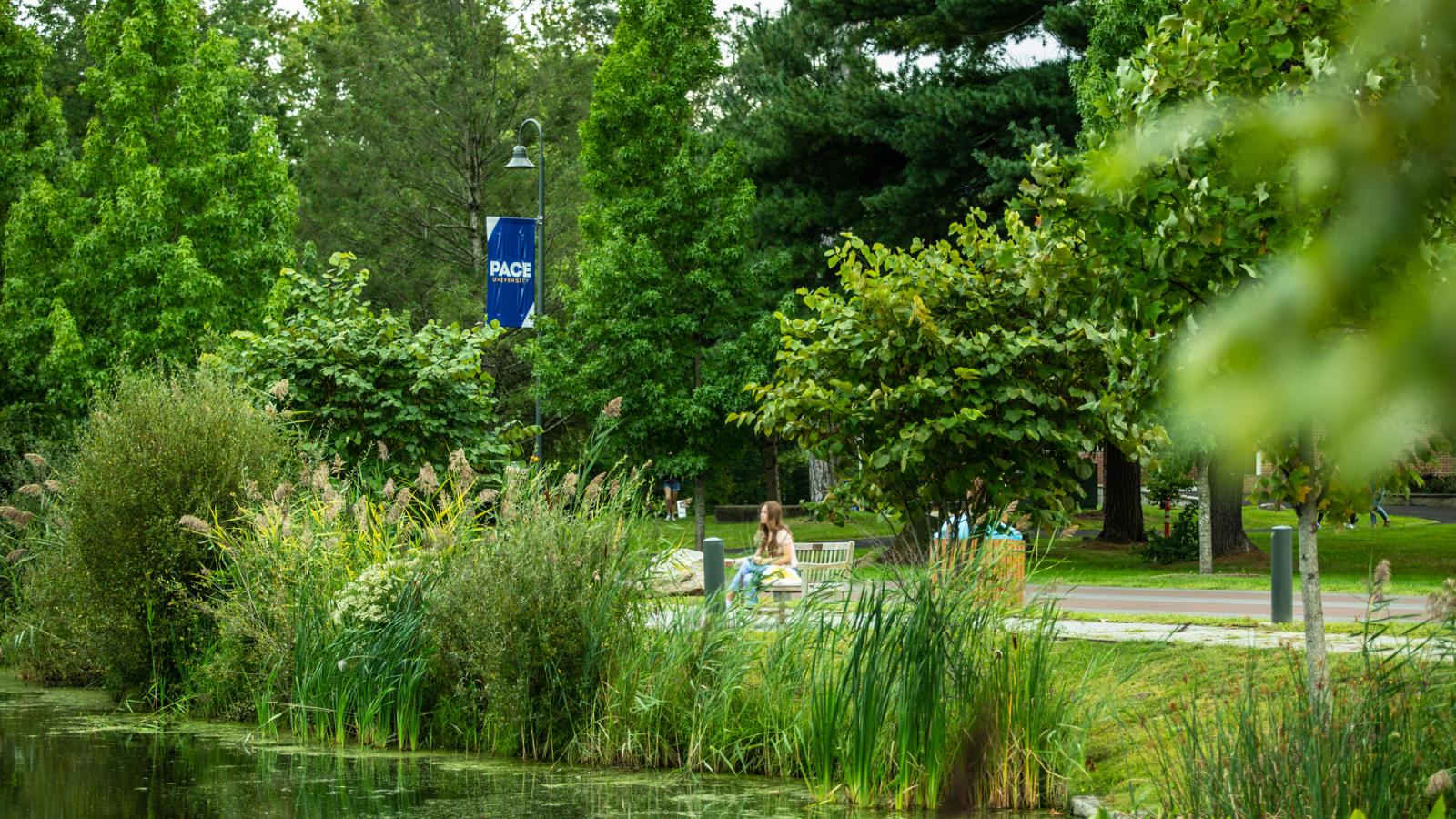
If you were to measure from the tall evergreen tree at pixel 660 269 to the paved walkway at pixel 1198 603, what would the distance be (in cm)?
939

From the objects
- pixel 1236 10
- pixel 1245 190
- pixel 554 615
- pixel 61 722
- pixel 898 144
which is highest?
pixel 898 144

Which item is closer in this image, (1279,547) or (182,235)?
(1279,547)

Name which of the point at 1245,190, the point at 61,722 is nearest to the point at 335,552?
the point at 61,722

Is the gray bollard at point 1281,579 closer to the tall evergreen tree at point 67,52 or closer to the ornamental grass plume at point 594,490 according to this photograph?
Answer: the ornamental grass plume at point 594,490

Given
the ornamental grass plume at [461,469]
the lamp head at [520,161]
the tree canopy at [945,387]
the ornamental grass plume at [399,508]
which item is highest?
the lamp head at [520,161]

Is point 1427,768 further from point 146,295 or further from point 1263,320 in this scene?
point 146,295

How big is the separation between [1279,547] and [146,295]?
748 inches

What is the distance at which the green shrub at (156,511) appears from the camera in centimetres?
1417

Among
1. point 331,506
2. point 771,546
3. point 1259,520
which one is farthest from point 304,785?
point 1259,520

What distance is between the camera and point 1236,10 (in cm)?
915

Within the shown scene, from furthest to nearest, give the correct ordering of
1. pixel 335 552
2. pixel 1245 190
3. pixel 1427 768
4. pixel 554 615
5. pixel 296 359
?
pixel 296 359 < pixel 335 552 < pixel 554 615 < pixel 1427 768 < pixel 1245 190

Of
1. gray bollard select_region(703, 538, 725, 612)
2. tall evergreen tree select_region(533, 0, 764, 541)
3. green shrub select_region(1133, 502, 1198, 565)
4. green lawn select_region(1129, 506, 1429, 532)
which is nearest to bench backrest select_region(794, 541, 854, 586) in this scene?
gray bollard select_region(703, 538, 725, 612)

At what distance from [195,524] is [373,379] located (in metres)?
4.50

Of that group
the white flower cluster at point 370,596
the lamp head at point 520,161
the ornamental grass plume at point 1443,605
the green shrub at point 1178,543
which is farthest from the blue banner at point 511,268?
the ornamental grass plume at point 1443,605
